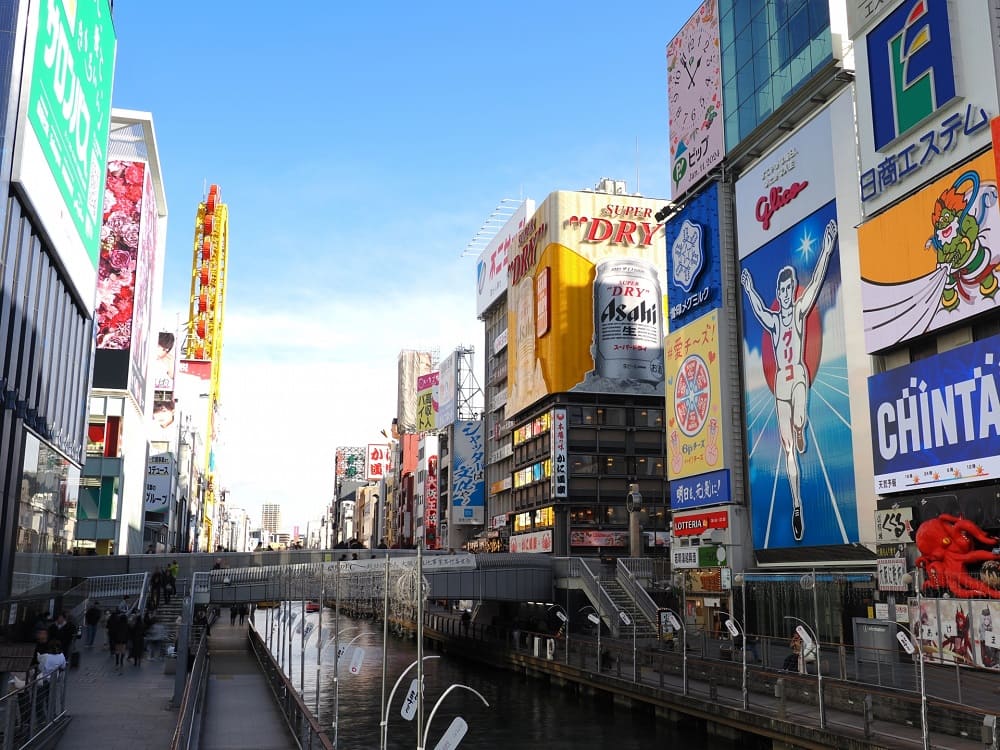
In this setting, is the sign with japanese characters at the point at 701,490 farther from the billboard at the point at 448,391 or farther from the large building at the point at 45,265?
the billboard at the point at 448,391

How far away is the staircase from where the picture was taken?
5078 centimetres

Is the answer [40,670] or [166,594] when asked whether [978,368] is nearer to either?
[40,670]

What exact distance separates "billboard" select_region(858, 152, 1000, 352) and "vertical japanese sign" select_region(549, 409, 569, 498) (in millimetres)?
43081

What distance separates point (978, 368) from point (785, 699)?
14.6m

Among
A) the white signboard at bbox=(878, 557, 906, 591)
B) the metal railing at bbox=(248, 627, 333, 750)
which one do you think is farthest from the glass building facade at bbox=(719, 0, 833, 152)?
the metal railing at bbox=(248, 627, 333, 750)

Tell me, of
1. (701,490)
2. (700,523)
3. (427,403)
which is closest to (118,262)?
(701,490)

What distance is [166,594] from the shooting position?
2106 inches

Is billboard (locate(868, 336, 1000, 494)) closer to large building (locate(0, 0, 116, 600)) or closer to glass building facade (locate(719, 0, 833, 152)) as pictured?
glass building facade (locate(719, 0, 833, 152))

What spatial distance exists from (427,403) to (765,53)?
9919cm

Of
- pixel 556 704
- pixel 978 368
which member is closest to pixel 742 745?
pixel 556 704

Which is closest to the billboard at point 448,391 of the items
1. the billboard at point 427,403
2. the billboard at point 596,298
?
the billboard at point 427,403

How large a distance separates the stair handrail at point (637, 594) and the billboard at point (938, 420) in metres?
16.0

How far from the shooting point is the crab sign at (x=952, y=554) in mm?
34312

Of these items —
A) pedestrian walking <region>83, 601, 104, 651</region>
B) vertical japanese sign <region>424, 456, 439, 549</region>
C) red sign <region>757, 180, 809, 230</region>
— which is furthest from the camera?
vertical japanese sign <region>424, 456, 439, 549</region>
